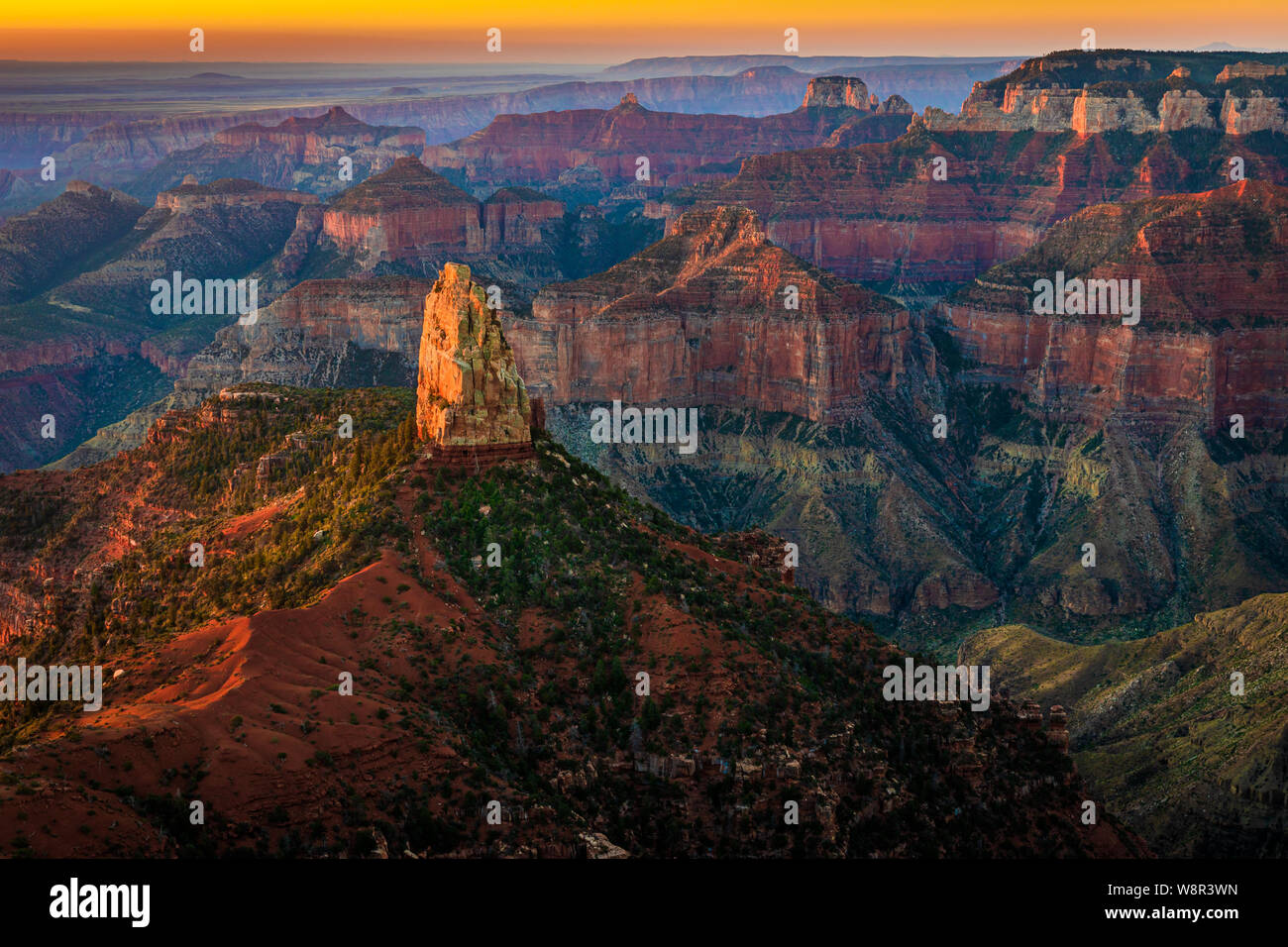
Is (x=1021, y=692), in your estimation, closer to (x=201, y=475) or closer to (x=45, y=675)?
(x=201, y=475)

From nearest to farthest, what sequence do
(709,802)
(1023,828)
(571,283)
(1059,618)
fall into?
(709,802), (1023,828), (1059,618), (571,283)

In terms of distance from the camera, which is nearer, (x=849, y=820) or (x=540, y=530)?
(x=849, y=820)

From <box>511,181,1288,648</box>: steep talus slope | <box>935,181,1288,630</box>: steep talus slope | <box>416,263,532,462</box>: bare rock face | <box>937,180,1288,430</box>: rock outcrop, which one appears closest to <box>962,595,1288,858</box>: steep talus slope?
<box>935,181,1288,630</box>: steep talus slope

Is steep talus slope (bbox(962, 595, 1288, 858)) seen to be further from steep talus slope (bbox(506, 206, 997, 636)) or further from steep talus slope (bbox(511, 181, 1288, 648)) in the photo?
steep talus slope (bbox(506, 206, 997, 636))

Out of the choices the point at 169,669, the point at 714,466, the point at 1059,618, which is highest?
the point at 169,669

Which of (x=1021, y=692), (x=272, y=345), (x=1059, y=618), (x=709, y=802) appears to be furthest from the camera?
(x=272, y=345)

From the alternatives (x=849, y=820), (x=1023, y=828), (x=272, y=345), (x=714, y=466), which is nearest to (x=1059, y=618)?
(x=714, y=466)

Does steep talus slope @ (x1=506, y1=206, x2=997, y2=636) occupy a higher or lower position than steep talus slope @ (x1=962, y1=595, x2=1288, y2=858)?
higher
